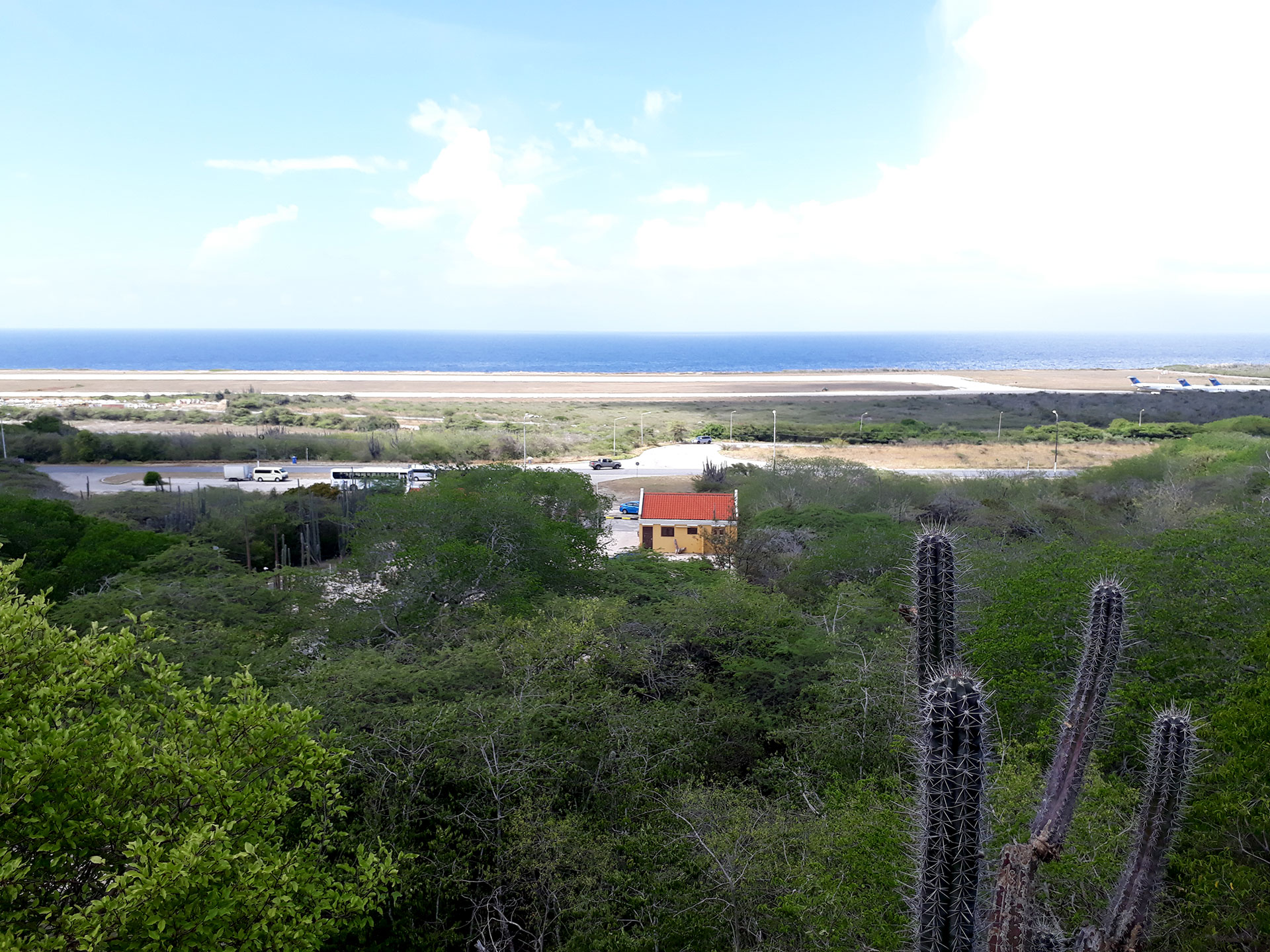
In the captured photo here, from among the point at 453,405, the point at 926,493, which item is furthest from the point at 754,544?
the point at 453,405

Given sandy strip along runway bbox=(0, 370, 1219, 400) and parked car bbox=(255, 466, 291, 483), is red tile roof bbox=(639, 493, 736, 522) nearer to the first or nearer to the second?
parked car bbox=(255, 466, 291, 483)

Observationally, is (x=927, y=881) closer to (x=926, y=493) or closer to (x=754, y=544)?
(x=754, y=544)

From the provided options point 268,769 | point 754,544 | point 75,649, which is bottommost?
point 754,544

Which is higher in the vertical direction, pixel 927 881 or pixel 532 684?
pixel 927 881

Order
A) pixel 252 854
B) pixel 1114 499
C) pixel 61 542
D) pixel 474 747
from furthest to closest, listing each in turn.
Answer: pixel 1114 499 < pixel 61 542 < pixel 474 747 < pixel 252 854

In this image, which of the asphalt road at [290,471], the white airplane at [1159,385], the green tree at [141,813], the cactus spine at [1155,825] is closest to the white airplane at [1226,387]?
the white airplane at [1159,385]

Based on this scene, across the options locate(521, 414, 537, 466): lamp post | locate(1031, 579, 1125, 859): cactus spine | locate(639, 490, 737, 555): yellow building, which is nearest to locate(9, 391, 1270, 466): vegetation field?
locate(521, 414, 537, 466): lamp post
